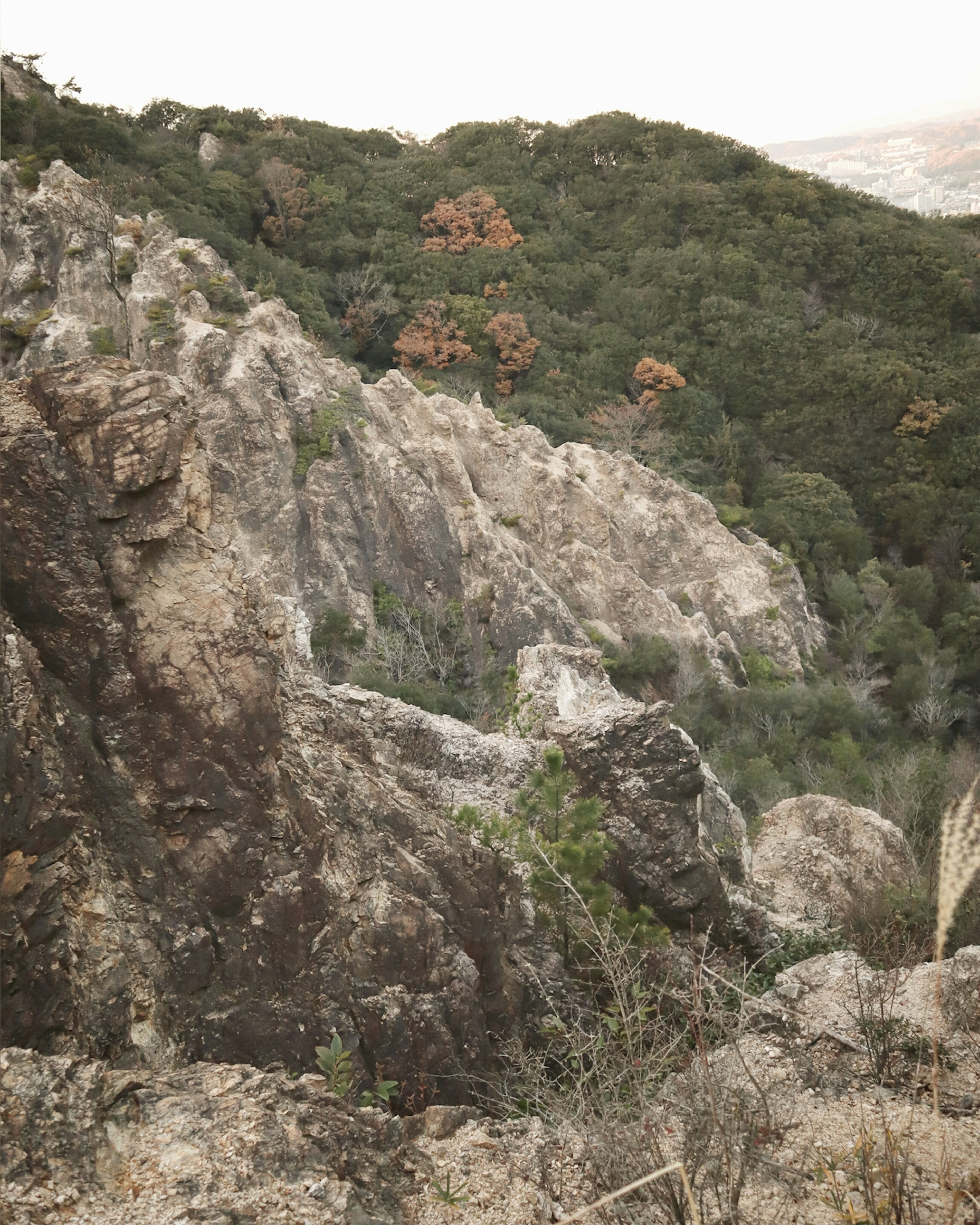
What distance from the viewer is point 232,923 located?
18.3 ft

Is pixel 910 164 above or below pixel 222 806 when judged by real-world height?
above

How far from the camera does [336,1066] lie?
199 inches

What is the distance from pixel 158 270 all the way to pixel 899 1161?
24.4 m

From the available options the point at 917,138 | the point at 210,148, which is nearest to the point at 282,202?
the point at 210,148

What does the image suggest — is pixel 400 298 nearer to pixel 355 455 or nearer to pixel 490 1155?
pixel 355 455

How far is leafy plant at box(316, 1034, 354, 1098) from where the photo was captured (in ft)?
16.6

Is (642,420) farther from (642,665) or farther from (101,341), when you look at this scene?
(101,341)

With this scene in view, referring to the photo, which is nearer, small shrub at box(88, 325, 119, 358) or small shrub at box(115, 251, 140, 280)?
small shrub at box(88, 325, 119, 358)

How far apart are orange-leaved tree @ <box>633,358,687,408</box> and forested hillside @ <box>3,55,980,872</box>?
12 centimetres

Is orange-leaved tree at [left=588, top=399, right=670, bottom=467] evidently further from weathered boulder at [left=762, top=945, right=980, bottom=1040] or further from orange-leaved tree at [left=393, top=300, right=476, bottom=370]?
weathered boulder at [left=762, top=945, right=980, bottom=1040]

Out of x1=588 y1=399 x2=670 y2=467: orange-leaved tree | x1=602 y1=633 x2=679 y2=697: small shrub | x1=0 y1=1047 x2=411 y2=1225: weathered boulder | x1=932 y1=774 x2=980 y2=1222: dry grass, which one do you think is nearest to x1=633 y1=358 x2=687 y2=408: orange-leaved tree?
x1=588 y1=399 x2=670 y2=467: orange-leaved tree

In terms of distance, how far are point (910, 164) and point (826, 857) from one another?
64.3 m

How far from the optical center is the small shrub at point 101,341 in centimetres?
2123

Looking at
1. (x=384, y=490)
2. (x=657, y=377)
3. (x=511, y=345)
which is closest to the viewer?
(x=384, y=490)
